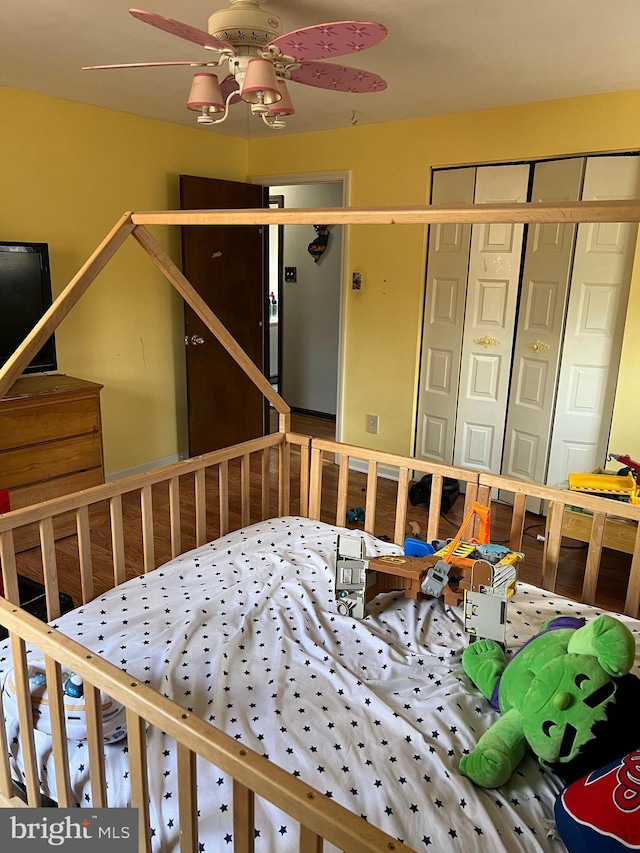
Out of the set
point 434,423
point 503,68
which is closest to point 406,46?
point 503,68

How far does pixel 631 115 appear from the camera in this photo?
10.1ft

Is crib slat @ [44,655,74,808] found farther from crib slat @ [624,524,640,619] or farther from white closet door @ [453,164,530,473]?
white closet door @ [453,164,530,473]

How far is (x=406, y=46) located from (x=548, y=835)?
8.40 feet

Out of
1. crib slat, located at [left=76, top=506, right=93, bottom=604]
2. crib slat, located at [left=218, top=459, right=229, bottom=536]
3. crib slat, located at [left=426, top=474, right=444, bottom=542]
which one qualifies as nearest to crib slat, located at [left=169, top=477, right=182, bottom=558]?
crib slat, located at [left=218, top=459, right=229, bottom=536]

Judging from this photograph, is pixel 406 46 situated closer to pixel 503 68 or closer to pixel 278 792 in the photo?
pixel 503 68

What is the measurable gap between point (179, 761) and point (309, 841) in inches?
10.2

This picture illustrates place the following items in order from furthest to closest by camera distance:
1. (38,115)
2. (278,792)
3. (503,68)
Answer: (38,115) < (503,68) < (278,792)

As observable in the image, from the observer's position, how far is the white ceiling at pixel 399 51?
2084mm

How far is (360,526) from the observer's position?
3404 millimetres

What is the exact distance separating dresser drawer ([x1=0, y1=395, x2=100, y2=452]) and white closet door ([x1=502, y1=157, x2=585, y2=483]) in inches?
94.8

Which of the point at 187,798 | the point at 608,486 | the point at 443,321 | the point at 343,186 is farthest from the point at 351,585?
the point at 343,186

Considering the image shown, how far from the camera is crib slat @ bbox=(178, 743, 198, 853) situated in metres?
1.01

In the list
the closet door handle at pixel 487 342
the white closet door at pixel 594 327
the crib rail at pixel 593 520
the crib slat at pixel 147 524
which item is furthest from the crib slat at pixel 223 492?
the closet door handle at pixel 487 342

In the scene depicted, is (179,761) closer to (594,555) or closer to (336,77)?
(594,555)
